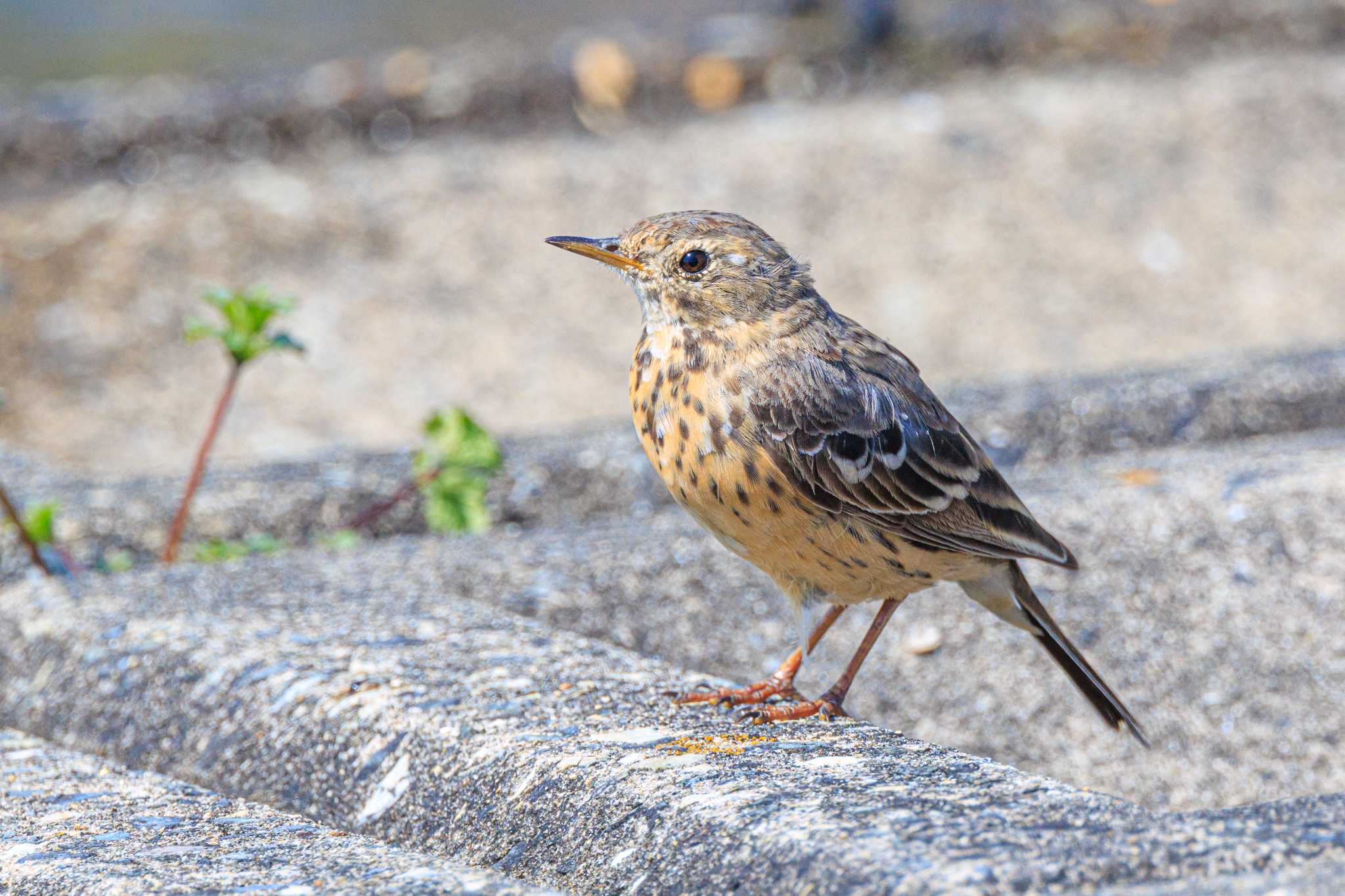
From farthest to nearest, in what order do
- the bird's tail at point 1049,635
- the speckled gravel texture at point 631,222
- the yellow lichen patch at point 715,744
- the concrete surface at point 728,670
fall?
the speckled gravel texture at point 631,222
the bird's tail at point 1049,635
the yellow lichen patch at point 715,744
the concrete surface at point 728,670

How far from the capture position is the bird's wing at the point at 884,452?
111 inches

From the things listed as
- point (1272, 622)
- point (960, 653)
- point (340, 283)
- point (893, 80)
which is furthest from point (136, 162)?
point (1272, 622)

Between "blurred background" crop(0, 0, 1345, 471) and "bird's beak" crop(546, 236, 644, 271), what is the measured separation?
336 centimetres

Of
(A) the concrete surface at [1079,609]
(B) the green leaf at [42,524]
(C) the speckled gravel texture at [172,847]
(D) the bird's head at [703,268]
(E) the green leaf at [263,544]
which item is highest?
(D) the bird's head at [703,268]

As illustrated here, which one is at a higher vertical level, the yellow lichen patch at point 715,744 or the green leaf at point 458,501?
the green leaf at point 458,501

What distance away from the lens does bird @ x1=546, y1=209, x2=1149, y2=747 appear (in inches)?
110

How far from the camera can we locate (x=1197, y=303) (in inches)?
282

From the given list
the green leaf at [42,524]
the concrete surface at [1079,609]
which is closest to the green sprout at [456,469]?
the concrete surface at [1079,609]

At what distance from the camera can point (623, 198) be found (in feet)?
23.4

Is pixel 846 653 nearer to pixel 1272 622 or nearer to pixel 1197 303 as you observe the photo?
pixel 1272 622

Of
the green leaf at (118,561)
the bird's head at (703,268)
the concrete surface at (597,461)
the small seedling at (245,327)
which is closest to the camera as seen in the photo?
the bird's head at (703,268)

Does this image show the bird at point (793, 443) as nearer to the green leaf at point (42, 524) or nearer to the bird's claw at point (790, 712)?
the bird's claw at point (790, 712)

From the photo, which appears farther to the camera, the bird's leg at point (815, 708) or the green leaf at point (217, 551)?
the green leaf at point (217, 551)

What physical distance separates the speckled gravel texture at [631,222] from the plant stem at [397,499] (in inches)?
75.7
